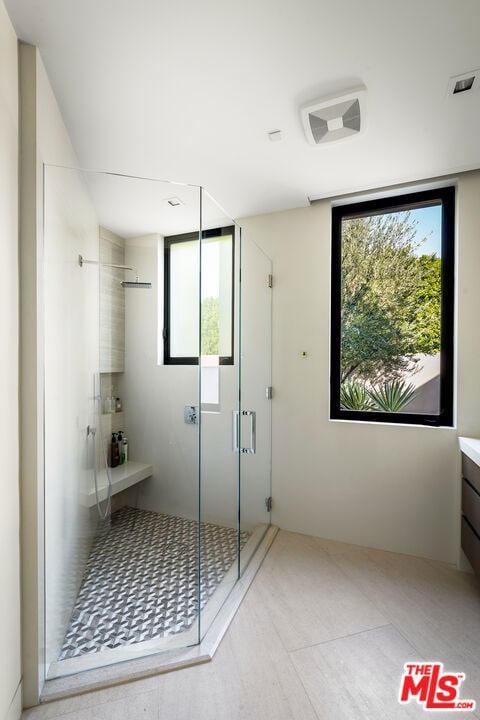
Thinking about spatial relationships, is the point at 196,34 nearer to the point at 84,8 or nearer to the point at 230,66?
the point at 230,66

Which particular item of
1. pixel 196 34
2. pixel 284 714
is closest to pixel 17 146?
pixel 196 34

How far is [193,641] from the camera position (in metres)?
1.50

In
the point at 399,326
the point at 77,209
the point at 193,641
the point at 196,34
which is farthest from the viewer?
the point at 399,326

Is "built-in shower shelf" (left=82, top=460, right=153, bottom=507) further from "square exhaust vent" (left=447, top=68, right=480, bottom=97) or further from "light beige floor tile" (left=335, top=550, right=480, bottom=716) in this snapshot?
"square exhaust vent" (left=447, top=68, right=480, bottom=97)

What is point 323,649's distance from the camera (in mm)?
1495

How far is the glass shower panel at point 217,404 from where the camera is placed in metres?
1.70

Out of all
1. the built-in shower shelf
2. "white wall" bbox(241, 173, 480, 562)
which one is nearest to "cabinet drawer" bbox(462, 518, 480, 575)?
"white wall" bbox(241, 173, 480, 562)

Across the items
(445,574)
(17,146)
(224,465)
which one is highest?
(17,146)

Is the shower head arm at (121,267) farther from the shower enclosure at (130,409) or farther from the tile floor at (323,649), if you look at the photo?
the tile floor at (323,649)

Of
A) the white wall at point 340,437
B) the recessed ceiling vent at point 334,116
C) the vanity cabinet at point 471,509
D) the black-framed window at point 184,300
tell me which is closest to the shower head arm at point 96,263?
the black-framed window at point 184,300

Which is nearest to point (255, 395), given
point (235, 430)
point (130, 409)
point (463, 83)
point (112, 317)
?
point (235, 430)

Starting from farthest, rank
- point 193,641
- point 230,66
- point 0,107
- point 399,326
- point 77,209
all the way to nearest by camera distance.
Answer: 1. point 399,326
2. point 77,209
3. point 193,641
4. point 230,66
5. point 0,107

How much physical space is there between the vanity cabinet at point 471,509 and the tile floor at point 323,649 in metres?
0.23

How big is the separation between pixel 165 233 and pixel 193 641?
6.25 ft
